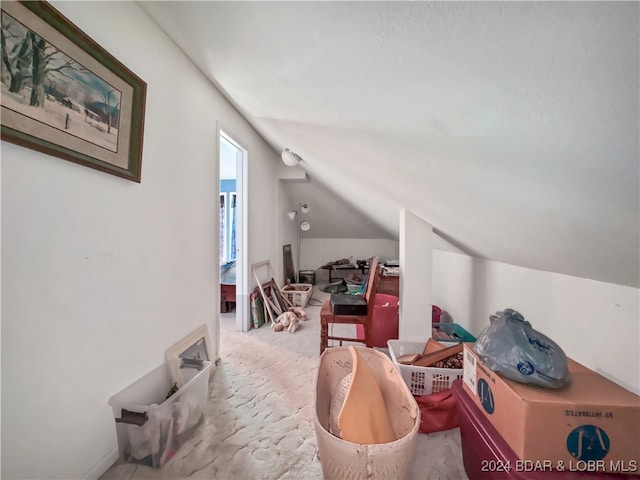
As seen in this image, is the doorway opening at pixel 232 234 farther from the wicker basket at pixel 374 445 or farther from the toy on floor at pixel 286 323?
the wicker basket at pixel 374 445

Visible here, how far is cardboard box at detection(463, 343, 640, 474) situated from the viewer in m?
0.75

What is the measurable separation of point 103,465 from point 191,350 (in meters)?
0.66

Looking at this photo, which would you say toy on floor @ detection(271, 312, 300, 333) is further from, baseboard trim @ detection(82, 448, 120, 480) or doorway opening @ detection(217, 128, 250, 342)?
baseboard trim @ detection(82, 448, 120, 480)

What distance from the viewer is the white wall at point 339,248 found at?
5.69 m

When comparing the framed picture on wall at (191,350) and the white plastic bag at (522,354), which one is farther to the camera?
the framed picture on wall at (191,350)

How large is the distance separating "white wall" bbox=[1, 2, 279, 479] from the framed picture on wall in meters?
0.07

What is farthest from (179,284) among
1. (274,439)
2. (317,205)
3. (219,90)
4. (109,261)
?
(317,205)

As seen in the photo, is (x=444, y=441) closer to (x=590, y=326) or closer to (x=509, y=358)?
(x=509, y=358)

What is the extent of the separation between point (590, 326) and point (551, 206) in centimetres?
89

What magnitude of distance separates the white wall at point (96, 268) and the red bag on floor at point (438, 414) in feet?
5.20

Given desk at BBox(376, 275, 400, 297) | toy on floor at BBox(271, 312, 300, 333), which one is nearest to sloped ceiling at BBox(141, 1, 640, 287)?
desk at BBox(376, 275, 400, 297)

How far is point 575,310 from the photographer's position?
4.28 ft

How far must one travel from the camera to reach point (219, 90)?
2.10m

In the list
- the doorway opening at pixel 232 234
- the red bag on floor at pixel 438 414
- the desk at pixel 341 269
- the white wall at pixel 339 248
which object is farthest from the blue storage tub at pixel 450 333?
the white wall at pixel 339 248
